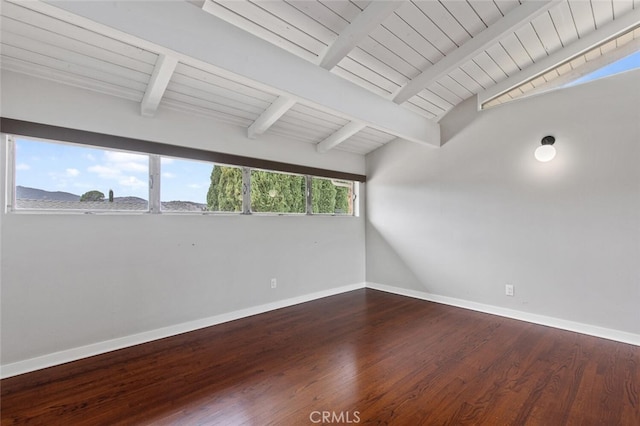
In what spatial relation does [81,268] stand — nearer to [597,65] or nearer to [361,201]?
[361,201]

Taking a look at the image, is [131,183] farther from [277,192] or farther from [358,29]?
[358,29]

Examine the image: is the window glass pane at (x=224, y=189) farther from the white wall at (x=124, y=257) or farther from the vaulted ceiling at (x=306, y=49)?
the vaulted ceiling at (x=306, y=49)

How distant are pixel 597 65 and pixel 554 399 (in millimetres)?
3237

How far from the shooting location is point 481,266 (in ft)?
12.4

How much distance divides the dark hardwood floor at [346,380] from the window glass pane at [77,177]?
1342mm

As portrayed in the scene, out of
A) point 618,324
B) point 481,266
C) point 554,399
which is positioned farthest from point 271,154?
point 618,324

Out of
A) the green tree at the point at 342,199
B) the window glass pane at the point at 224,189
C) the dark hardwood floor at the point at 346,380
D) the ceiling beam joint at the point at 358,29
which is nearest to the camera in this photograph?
the dark hardwood floor at the point at 346,380

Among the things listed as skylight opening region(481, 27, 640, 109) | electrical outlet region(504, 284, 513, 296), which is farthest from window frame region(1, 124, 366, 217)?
skylight opening region(481, 27, 640, 109)

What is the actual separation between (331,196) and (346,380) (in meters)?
3.04

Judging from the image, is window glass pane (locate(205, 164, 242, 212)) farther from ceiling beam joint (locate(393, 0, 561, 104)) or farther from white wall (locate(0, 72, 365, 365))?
ceiling beam joint (locate(393, 0, 561, 104))

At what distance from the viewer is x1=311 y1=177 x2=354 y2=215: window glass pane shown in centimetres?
457

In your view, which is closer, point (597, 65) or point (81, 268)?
point (81, 268)

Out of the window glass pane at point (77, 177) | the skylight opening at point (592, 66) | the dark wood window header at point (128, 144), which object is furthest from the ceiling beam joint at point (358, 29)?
the skylight opening at point (592, 66)

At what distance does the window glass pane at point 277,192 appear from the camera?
3.82 metres
